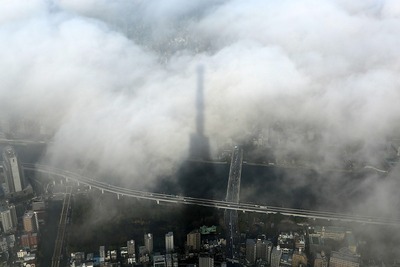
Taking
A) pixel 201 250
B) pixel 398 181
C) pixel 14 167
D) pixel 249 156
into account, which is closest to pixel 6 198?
pixel 14 167

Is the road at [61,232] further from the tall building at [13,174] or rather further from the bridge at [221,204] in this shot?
the tall building at [13,174]

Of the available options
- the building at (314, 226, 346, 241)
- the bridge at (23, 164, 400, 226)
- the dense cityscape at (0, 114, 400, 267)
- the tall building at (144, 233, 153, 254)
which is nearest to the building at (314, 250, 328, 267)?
the dense cityscape at (0, 114, 400, 267)

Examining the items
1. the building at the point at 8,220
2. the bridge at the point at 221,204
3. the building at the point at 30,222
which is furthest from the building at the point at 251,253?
the building at the point at 8,220

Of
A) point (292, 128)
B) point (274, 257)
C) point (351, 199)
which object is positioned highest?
point (292, 128)

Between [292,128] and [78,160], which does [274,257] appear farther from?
[78,160]

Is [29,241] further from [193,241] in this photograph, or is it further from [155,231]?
[193,241]

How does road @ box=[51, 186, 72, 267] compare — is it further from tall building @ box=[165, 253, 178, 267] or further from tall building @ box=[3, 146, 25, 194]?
tall building @ box=[165, 253, 178, 267]
